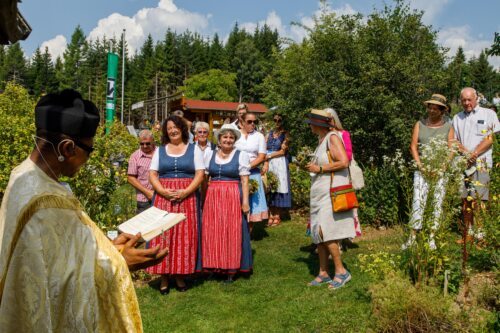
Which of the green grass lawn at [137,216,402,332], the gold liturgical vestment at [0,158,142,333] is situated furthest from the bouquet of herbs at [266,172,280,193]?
the gold liturgical vestment at [0,158,142,333]

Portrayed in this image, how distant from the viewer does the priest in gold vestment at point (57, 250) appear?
5.89 feet

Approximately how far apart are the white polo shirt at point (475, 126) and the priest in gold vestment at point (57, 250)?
550 centimetres

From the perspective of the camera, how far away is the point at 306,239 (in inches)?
304

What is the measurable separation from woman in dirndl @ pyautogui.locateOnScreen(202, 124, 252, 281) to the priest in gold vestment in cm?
363

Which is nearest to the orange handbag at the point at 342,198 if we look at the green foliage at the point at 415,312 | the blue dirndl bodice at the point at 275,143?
the green foliage at the point at 415,312

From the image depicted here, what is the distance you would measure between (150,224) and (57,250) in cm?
76

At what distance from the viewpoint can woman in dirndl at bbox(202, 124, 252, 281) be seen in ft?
18.9

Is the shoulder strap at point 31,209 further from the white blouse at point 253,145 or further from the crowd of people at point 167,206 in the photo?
the white blouse at point 253,145

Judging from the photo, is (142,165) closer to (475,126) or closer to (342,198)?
(342,198)

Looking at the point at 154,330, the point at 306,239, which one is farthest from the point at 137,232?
the point at 306,239

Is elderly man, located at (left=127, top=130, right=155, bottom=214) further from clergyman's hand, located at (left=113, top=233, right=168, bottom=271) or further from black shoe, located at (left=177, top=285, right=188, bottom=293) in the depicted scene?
clergyman's hand, located at (left=113, top=233, right=168, bottom=271)

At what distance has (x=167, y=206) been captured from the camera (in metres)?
5.35

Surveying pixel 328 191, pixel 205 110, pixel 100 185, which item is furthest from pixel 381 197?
pixel 205 110

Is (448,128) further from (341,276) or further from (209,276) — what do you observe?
(209,276)
